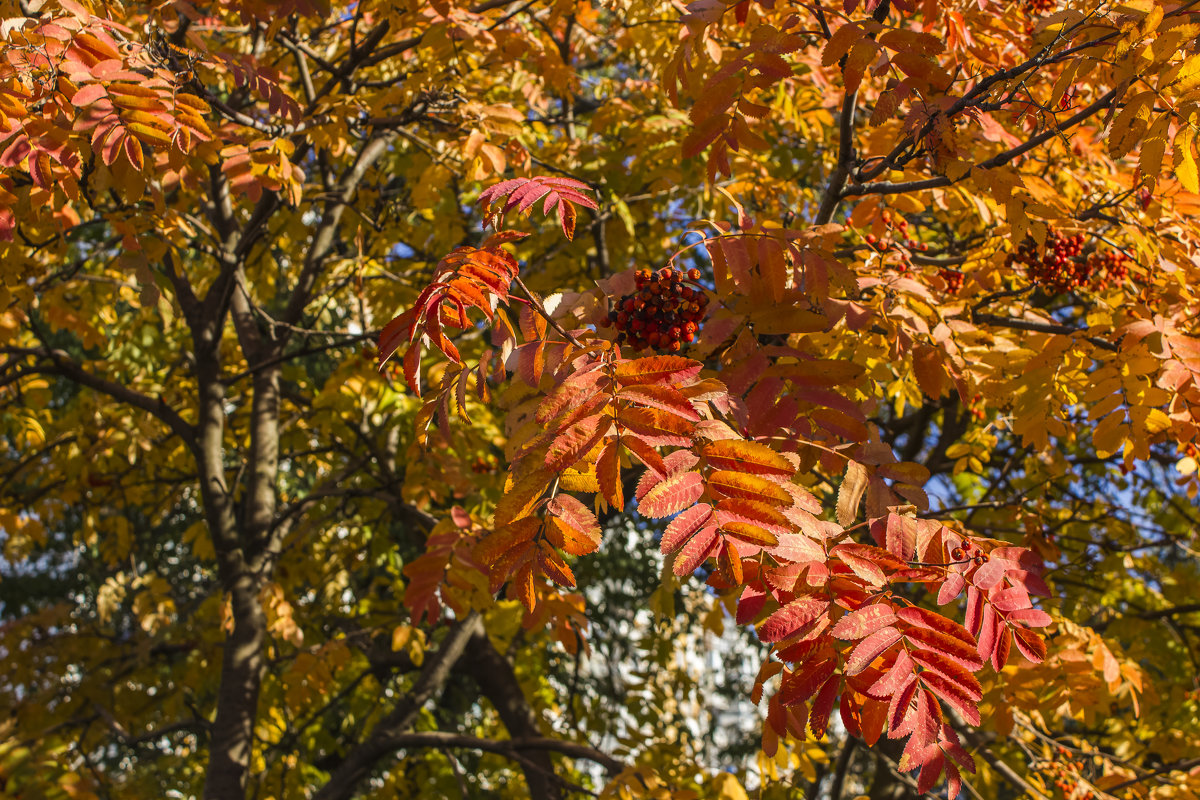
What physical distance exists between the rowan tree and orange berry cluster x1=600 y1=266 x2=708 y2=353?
1 cm

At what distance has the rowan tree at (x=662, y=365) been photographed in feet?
5.16

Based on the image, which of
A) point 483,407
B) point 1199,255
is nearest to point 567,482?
point 1199,255

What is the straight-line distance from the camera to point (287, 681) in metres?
4.43

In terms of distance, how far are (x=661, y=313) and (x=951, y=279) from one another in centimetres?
178

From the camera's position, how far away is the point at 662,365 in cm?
150

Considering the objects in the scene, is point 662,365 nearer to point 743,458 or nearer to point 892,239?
point 743,458

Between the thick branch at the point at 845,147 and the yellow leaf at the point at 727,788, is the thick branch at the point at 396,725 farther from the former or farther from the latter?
the thick branch at the point at 845,147

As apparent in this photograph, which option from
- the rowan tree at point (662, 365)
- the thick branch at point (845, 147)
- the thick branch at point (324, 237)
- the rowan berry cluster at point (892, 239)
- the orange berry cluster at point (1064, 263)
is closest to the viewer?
the rowan tree at point (662, 365)

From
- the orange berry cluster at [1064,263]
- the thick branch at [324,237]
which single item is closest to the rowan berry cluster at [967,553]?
the orange berry cluster at [1064,263]

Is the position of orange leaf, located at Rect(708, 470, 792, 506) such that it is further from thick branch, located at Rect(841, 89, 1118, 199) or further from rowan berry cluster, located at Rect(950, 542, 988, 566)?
thick branch, located at Rect(841, 89, 1118, 199)

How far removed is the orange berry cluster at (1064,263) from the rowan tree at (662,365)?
0.07 ft

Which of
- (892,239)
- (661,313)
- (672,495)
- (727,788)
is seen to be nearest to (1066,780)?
(727,788)

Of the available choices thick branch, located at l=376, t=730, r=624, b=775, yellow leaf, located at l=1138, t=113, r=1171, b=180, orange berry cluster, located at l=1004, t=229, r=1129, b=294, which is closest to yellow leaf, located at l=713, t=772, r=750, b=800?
thick branch, located at l=376, t=730, r=624, b=775

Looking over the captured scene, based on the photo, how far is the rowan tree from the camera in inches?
61.9
